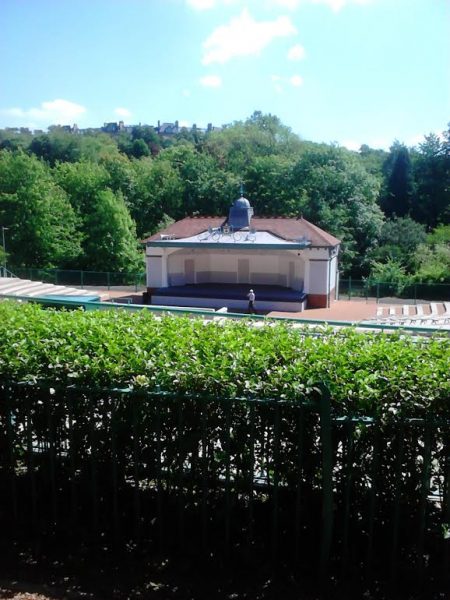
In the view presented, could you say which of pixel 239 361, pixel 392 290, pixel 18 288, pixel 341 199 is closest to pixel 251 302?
pixel 18 288

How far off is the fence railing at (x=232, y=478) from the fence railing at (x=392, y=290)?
32702 mm

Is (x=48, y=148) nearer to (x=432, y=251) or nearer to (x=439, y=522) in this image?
(x=432, y=251)

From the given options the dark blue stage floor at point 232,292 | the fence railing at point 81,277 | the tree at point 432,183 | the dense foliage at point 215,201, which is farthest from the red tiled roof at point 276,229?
the tree at point 432,183

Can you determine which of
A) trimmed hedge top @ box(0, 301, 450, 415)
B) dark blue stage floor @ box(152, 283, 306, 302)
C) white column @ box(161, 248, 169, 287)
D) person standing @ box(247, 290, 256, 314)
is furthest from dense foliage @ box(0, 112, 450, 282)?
trimmed hedge top @ box(0, 301, 450, 415)

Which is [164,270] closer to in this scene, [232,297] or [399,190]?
[232,297]

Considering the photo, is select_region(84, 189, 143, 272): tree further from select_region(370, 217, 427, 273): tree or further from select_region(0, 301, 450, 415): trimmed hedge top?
select_region(0, 301, 450, 415): trimmed hedge top

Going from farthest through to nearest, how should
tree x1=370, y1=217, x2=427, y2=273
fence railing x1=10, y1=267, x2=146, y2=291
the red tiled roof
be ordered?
tree x1=370, y1=217, x2=427, y2=273, fence railing x1=10, y1=267, x2=146, y2=291, the red tiled roof

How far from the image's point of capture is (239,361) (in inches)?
174

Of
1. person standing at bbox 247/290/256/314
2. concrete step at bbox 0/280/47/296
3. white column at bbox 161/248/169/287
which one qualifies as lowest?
person standing at bbox 247/290/256/314

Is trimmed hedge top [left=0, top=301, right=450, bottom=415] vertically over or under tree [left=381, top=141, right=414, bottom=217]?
under

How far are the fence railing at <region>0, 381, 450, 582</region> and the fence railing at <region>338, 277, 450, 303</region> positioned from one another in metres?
32.7

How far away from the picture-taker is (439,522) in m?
4.25

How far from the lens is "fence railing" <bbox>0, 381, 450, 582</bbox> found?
416cm

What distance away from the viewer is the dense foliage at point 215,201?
42094mm
